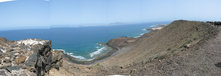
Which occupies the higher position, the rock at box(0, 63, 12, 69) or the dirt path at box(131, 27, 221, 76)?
the rock at box(0, 63, 12, 69)

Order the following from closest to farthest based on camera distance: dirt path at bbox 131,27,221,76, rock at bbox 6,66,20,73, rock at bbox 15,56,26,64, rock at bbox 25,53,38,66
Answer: rock at bbox 6,66,20,73
rock at bbox 15,56,26,64
rock at bbox 25,53,38,66
dirt path at bbox 131,27,221,76

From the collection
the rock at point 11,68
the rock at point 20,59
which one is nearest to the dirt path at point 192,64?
the rock at point 20,59

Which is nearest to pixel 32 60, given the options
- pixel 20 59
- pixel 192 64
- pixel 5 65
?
A: pixel 20 59

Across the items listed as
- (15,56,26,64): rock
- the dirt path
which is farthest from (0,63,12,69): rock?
the dirt path

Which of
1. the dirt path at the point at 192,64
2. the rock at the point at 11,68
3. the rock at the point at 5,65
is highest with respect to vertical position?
the rock at the point at 5,65

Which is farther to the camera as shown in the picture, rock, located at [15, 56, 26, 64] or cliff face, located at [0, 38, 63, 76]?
rock, located at [15, 56, 26, 64]

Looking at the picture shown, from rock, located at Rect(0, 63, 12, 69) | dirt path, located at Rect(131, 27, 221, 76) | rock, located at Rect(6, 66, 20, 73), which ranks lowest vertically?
dirt path, located at Rect(131, 27, 221, 76)

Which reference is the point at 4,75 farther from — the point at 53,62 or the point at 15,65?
the point at 53,62

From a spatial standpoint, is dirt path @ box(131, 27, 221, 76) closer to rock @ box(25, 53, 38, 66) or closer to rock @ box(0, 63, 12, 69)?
rock @ box(25, 53, 38, 66)

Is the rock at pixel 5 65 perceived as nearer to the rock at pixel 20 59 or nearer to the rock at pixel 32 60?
the rock at pixel 20 59

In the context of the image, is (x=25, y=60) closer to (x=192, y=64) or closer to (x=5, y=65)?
(x=5, y=65)

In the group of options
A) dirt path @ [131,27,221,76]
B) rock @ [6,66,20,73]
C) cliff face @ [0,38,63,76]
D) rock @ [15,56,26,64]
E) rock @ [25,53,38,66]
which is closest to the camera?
rock @ [6,66,20,73]
